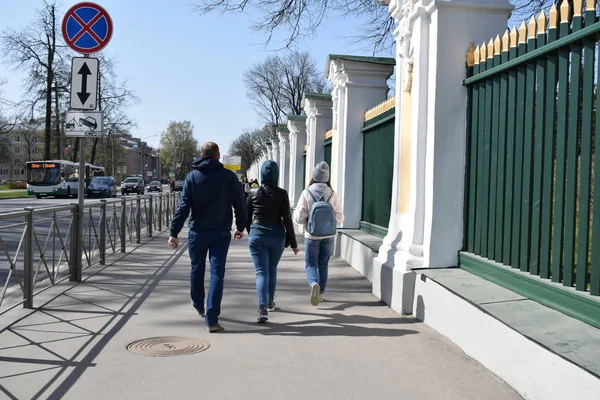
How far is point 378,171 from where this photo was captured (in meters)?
9.84

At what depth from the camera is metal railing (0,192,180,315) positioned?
6.26 metres

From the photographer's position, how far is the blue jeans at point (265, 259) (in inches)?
242

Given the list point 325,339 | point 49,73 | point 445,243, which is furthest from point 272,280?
point 49,73

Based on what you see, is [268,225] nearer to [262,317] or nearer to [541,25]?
[262,317]

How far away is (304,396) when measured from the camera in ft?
12.9

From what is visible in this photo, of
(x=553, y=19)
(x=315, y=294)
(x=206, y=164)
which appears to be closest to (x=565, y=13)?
(x=553, y=19)

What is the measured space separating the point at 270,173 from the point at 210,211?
2.68 ft

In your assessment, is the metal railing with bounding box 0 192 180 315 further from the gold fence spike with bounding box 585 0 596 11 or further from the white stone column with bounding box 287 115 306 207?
the white stone column with bounding box 287 115 306 207

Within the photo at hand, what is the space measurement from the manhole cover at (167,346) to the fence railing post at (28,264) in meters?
1.94

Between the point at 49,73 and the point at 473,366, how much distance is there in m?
43.8

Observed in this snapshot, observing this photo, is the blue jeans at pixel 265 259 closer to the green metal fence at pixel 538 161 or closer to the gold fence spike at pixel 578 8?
the green metal fence at pixel 538 161

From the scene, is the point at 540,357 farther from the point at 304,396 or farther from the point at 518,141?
the point at 518,141

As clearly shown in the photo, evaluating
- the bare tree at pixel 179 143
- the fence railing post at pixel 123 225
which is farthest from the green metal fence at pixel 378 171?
the bare tree at pixel 179 143

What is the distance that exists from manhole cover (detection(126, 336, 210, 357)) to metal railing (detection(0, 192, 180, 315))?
5.86ft
